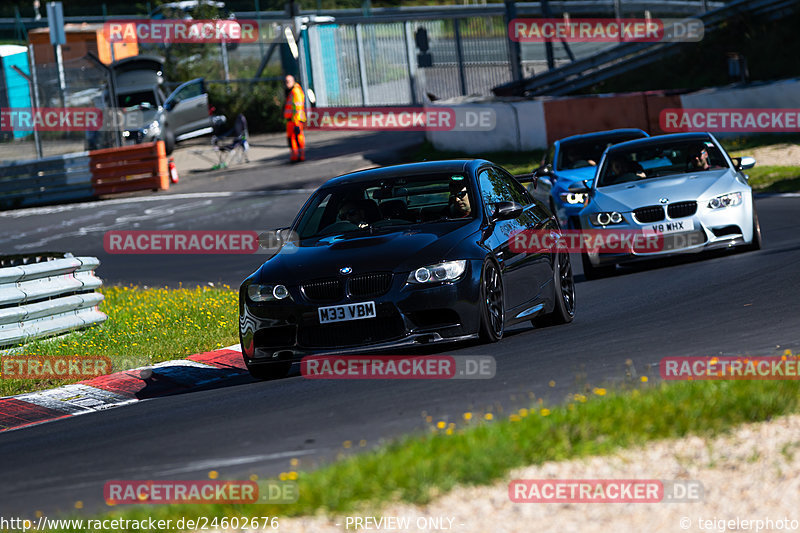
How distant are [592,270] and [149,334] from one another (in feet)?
17.0

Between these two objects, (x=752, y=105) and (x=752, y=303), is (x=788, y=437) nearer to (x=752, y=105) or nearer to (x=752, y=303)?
(x=752, y=303)

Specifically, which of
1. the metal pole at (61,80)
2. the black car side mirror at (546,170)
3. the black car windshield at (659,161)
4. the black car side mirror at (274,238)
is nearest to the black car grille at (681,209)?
the black car windshield at (659,161)

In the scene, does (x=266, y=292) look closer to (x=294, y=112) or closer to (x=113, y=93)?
(x=294, y=112)

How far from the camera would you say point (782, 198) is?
2077 cm

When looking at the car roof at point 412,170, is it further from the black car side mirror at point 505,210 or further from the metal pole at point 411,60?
the metal pole at point 411,60

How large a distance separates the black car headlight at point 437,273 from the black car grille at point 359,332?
1.03 ft

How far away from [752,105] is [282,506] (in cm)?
2422

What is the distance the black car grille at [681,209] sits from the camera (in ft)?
45.3

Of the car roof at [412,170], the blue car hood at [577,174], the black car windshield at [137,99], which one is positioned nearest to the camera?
the car roof at [412,170]

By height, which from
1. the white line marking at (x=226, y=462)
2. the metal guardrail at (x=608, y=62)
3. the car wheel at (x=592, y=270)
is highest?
the metal guardrail at (x=608, y=62)

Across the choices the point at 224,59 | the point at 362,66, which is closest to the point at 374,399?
the point at 362,66

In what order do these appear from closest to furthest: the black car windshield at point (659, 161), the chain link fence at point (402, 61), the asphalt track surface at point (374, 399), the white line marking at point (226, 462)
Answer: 1. the white line marking at point (226, 462)
2. the asphalt track surface at point (374, 399)
3. the black car windshield at point (659, 161)
4. the chain link fence at point (402, 61)

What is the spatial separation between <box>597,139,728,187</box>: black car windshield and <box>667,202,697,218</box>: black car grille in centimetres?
88

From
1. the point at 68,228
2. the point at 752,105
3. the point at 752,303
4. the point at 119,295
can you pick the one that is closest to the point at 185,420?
the point at 752,303
